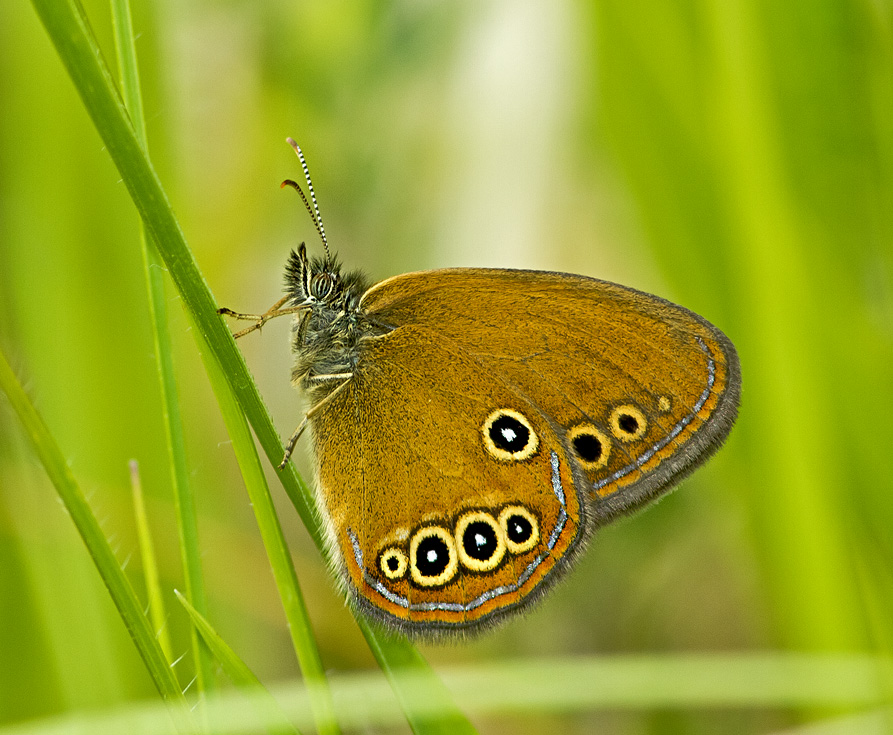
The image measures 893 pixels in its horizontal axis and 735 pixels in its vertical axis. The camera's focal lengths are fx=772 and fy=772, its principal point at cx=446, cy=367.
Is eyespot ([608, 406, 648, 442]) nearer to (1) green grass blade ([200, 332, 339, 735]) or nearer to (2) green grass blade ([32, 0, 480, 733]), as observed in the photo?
(2) green grass blade ([32, 0, 480, 733])

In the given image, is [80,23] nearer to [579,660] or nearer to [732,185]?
[579,660]

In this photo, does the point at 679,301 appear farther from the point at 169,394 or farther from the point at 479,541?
the point at 169,394

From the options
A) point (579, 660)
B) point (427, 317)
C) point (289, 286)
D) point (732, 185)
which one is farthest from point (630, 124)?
point (579, 660)

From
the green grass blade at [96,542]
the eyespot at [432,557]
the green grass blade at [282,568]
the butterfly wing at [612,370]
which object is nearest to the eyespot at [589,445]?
the butterfly wing at [612,370]

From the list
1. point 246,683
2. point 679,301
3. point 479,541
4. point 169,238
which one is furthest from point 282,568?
point 679,301

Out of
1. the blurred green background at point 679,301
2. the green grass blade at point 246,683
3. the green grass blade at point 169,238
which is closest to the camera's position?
the green grass blade at point 169,238

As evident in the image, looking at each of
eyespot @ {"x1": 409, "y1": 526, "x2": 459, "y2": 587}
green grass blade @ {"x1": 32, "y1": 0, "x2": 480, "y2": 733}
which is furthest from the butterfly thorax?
green grass blade @ {"x1": 32, "y1": 0, "x2": 480, "y2": 733}

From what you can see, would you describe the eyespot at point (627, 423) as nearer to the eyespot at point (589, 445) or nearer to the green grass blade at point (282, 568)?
the eyespot at point (589, 445)
